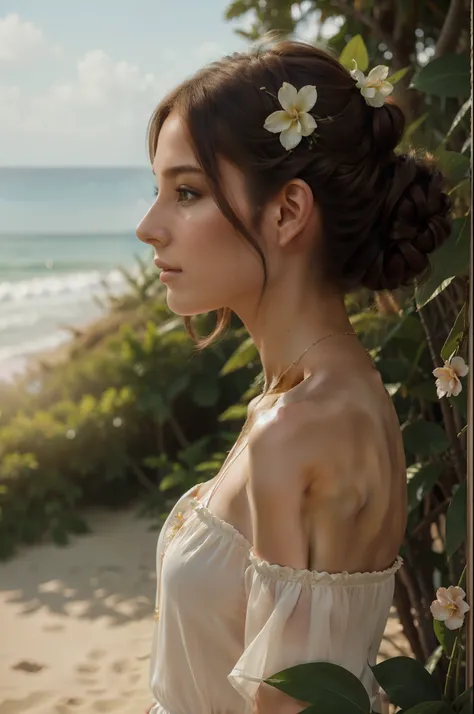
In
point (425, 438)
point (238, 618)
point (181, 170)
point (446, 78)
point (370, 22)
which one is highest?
point (370, 22)

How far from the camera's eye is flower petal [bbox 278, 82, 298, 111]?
1.11 m

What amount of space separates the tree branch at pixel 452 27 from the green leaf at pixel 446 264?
2.64ft

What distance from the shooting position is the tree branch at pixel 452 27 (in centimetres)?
178

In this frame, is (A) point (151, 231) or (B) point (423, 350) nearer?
(A) point (151, 231)

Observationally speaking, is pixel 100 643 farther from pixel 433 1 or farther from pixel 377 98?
pixel 377 98

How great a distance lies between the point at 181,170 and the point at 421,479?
0.97m

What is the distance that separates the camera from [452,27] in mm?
1803

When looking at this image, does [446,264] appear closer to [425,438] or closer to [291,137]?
[291,137]

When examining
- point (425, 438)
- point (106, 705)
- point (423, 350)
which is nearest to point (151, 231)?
point (425, 438)

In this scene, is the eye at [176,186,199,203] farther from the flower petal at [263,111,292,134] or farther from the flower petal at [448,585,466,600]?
the flower petal at [448,585,466,600]

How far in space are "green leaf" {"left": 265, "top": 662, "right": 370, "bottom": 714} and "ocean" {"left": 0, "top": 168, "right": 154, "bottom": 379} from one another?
1159 cm

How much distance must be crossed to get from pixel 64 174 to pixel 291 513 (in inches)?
1606

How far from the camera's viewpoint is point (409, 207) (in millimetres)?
1200

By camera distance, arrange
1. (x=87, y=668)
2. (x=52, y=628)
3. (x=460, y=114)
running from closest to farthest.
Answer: (x=460, y=114), (x=87, y=668), (x=52, y=628)
